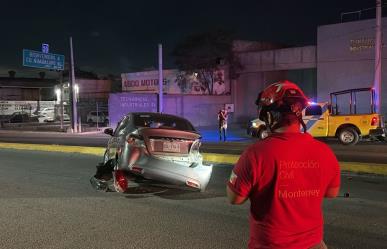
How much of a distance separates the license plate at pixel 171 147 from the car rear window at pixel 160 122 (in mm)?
627

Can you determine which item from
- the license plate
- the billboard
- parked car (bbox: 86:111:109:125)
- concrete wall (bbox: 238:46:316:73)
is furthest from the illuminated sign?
the license plate

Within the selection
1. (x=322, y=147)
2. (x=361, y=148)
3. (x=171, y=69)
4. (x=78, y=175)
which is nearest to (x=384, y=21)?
(x=361, y=148)

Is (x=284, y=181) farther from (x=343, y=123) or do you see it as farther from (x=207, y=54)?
(x=207, y=54)

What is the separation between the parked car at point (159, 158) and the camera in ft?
27.4

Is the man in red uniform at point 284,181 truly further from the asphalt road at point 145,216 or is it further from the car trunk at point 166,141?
the car trunk at point 166,141

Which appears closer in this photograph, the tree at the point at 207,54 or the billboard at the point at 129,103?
the billboard at the point at 129,103

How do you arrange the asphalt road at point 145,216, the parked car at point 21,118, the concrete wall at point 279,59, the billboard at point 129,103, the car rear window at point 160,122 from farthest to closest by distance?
1. the parked car at point 21,118
2. the concrete wall at point 279,59
3. the billboard at point 129,103
4. the car rear window at point 160,122
5. the asphalt road at point 145,216

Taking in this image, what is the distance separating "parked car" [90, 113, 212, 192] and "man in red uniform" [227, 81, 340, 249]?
18.6 ft

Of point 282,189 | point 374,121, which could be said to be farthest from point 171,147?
point 374,121

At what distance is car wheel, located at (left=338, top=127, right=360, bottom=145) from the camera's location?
19.6 meters

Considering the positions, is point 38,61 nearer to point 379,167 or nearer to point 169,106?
point 169,106

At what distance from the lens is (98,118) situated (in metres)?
41.4

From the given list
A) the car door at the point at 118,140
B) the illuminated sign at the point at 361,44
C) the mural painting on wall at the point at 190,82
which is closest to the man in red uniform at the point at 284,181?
the car door at the point at 118,140

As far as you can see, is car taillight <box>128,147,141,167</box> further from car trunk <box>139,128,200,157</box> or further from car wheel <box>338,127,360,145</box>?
car wheel <box>338,127,360,145</box>
